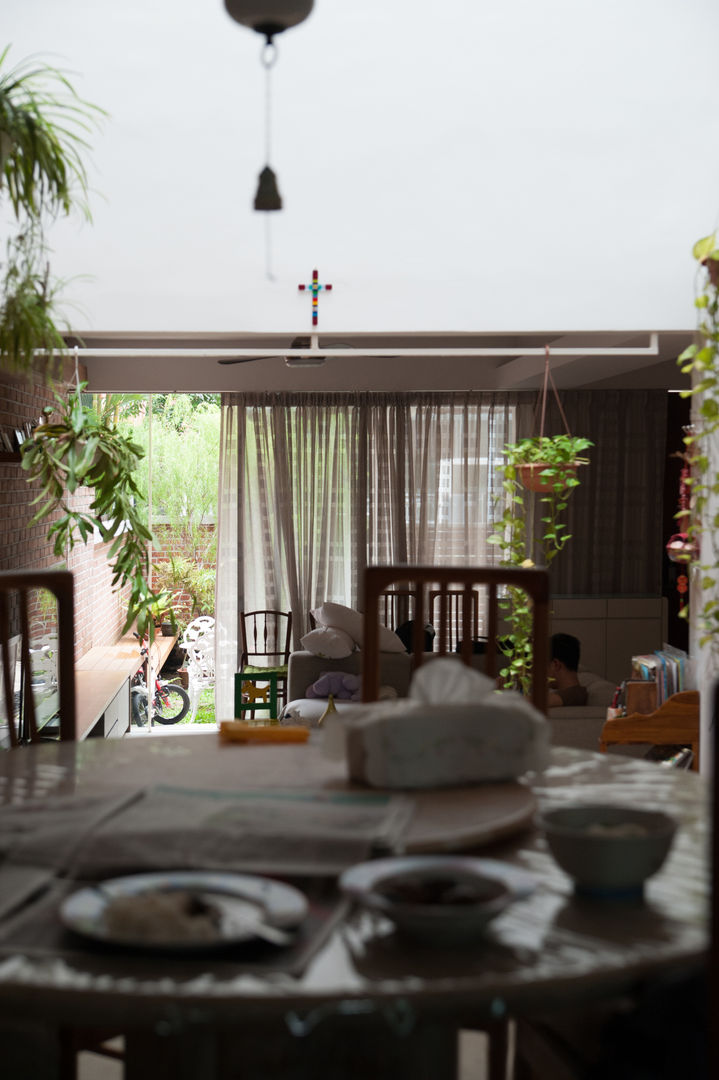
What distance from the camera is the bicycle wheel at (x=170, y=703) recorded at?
8.00m

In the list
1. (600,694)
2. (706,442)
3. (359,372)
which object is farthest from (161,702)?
(706,442)

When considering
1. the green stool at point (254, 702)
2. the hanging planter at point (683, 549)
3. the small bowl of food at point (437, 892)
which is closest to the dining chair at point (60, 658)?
the small bowl of food at point (437, 892)

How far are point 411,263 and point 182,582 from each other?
16.5 ft

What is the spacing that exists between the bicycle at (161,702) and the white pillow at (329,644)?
1.67 m

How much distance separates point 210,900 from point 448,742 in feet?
1.49

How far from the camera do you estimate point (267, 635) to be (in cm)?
778

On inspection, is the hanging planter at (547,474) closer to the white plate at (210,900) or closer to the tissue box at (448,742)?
the tissue box at (448,742)

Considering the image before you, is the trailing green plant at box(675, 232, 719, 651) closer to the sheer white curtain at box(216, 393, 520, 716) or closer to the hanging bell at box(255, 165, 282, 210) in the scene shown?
the hanging bell at box(255, 165, 282, 210)

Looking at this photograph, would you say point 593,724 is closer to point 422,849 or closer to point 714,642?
point 714,642

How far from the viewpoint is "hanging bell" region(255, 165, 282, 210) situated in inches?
111

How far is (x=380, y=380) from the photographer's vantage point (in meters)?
7.80

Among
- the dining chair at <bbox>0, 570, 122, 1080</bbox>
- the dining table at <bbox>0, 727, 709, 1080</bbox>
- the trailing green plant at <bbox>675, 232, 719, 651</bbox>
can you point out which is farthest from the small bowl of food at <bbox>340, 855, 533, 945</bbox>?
the trailing green plant at <bbox>675, 232, 719, 651</bbox>

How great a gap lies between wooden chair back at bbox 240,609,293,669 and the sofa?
2.60ft

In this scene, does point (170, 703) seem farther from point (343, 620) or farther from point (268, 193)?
point (268, 193)
